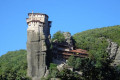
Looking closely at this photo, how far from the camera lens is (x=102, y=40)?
2931 inches

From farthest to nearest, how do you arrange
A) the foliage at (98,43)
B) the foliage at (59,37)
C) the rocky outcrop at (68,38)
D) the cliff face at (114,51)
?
the cliff face at (114,51) → the rocky outcrop at (68,38) → the foliage at (59,37) → the foliage at (98,43)

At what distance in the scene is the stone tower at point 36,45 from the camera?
61.7 metres

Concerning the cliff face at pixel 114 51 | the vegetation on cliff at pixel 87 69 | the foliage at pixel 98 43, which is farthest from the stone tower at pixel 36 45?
the cliff face at pixel 114 51

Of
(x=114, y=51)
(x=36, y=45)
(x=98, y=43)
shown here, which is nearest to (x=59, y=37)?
(x=36, y=45)

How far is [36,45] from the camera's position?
205 ft

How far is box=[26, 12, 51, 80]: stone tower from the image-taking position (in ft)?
202

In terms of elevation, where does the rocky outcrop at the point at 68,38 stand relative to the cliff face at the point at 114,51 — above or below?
above

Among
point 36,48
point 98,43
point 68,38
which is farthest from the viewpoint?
point 98,43

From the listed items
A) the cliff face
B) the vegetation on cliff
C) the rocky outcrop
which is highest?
the rocky outcrop

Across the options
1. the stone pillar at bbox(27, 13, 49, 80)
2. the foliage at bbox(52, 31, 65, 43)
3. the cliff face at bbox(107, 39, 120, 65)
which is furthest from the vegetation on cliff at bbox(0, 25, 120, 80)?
the stone pillar at bbox(27, 13, 49, 80)


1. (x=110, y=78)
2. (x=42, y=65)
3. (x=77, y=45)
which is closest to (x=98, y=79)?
(x=110, y=78)

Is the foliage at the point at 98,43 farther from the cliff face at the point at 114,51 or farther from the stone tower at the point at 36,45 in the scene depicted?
the stone tower at the point at 36,45

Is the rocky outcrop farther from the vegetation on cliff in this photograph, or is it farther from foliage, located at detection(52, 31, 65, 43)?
the vegetation on cliff

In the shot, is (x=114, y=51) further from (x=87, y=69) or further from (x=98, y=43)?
(x=87, y=69)
